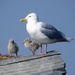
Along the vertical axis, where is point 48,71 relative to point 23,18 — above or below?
below

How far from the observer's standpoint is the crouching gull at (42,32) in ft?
48.4

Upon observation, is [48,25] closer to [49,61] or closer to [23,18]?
[23,18]

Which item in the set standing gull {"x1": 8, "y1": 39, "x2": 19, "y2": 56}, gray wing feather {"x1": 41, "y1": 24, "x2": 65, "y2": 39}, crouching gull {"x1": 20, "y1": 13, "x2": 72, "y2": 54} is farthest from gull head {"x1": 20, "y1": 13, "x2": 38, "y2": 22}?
standing gull {"x1": 8, "y1": 39, "x2": 19, "y2": 56}

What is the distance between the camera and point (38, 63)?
13.5m

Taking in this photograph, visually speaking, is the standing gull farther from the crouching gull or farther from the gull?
the crouching gull

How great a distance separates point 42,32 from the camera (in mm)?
14898

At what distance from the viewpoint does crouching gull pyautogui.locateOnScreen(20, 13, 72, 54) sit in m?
14.8

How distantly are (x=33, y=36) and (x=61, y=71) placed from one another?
1.85 metres

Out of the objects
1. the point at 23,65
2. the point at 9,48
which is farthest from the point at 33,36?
the point at 9,48

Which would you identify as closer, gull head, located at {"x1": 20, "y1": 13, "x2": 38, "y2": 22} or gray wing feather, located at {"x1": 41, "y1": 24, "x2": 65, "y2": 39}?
gray wing feather, located at {"x1": 41, "y1": 24, "x2": 65, "y2": 39}

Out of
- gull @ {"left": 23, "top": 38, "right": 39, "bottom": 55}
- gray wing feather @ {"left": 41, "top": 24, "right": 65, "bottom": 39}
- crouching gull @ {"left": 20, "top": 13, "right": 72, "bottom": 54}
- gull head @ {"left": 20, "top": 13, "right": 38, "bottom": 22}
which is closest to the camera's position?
crouching gull @ {"left": 20, "top": 13, "right": 72, "bottom": 54}

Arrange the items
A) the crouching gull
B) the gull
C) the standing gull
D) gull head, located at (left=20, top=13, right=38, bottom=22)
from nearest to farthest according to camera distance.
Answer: the crouching gull < gull head, located at (left=20, top=13, right=38, bottom=22) < the standing gull < the gull

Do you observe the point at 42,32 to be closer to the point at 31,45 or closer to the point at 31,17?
the point at 31,17

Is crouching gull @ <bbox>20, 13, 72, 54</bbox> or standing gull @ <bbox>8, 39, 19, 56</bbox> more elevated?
crouching gull @ <bbox>20, 13, 72, 54</bbox>
